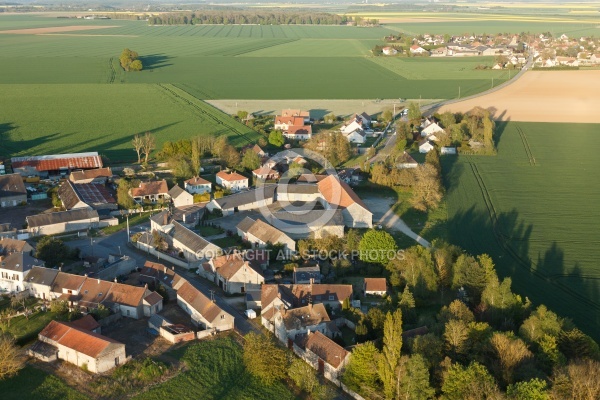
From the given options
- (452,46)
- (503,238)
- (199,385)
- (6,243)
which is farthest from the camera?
(452,46)

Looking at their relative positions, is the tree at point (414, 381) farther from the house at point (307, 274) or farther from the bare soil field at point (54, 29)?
the bare soil field at point (54, 29)

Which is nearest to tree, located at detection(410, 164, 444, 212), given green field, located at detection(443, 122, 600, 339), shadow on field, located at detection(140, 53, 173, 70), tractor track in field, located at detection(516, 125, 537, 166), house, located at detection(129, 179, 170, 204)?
green field, located at detection(443, 122, 600, 339)

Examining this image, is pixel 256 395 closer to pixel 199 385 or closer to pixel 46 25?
pixel 199 385

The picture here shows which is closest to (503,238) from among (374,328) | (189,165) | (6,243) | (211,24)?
(374,328)

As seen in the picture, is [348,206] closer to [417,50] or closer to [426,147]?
[426,147]

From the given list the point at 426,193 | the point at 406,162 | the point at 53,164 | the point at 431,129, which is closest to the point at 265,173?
the point at 406,162
